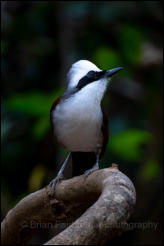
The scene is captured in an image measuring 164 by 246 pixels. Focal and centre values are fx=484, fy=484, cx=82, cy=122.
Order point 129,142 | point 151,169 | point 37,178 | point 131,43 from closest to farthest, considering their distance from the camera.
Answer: point 129,142, point 151,169, point 37,178, point 131,43

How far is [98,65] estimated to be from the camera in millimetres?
4789

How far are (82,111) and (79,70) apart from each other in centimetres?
26

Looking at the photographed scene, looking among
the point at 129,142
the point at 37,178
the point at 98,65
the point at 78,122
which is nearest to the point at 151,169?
the point at 129,142

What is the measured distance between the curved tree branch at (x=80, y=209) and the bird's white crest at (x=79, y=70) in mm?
710

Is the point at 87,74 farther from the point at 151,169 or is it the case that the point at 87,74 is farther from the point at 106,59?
the point at 106,59

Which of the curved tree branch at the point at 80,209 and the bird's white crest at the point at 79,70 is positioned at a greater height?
the bird's white crest at the point at 79,70

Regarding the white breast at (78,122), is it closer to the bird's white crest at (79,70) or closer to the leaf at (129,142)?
the bird's white crest at (79,70)

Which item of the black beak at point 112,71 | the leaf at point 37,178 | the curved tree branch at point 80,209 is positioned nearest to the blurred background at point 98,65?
the leaf at point 37,178

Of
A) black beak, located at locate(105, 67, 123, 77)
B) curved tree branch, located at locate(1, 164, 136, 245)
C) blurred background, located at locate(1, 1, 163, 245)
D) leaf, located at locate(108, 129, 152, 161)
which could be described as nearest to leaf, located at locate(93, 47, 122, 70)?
blurred background, located at locate(1, 1, 163, 245)

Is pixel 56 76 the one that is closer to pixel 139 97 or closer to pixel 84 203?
pixel 139 97

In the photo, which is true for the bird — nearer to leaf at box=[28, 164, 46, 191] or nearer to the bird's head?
the bird's head

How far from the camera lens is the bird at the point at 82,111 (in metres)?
2.84

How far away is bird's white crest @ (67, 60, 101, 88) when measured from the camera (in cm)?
286

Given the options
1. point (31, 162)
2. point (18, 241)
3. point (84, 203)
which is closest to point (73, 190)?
point (84, 203)
